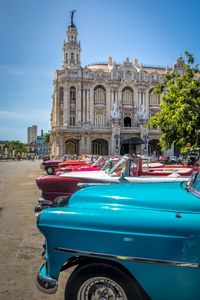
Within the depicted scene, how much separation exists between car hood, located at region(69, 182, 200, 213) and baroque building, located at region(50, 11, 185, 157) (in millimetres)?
40459

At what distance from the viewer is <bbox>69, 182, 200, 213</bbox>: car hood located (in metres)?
2.77

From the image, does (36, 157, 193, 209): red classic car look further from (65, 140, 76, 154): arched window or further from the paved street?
(65, 140, 76, 154): arched window

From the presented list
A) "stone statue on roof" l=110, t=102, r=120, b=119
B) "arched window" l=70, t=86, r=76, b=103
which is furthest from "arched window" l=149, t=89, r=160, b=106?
"arched window" l=70, t=86, r=76, b=103

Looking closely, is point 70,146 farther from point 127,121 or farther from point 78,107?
point 127,121

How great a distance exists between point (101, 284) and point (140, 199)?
1034 millimetres

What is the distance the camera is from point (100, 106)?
47875 millimetres

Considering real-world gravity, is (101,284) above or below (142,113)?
below

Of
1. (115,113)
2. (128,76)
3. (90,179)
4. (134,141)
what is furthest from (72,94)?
(90,179)

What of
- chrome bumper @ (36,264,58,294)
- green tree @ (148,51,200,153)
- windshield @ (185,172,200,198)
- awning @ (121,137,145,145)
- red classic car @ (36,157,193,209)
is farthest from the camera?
awning @ (121,137,145,145)

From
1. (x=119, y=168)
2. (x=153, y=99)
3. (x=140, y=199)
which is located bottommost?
(x=140, y=199)

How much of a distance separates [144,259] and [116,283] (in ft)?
1.26

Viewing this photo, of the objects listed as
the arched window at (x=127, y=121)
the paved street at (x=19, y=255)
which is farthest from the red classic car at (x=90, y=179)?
the arched window at (x=127, y=121)

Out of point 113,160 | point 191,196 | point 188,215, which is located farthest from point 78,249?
point 113,160

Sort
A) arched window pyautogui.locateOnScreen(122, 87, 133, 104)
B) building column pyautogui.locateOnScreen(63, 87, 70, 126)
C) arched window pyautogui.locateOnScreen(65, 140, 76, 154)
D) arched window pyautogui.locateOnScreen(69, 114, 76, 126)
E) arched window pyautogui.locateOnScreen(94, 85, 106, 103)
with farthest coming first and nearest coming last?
arched window pyautogui.locateOnScreen(122, 87, 133, 104) < arched window pyautogui.locateOnScreen(65, 140, 76, 154) < arched window pyautogui.locateOnScreen(94, 85, 106, 103) < arched window pyautogui.locateOnScreen(69, 114, 76, 126) < building column pyautogui.locateOnScreen(63, 87, 70, 126)
